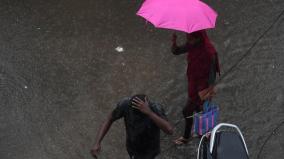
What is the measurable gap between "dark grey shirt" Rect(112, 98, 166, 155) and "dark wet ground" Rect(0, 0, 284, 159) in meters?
1.29

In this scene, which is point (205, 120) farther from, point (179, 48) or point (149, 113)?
point (149, 113)

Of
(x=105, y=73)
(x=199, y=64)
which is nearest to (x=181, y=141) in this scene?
(x=199, y=64)

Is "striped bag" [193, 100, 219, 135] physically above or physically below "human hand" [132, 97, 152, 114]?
below

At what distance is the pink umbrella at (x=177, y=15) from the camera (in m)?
4.76

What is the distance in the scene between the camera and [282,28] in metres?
7.43

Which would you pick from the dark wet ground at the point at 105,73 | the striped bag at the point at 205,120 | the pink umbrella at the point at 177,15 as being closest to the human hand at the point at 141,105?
the pink umbrella at the point at 177,15

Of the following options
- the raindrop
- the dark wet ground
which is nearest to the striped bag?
the dark wet ground

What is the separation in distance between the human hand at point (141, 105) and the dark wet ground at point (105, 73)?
183cm

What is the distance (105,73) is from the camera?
6.80 metres

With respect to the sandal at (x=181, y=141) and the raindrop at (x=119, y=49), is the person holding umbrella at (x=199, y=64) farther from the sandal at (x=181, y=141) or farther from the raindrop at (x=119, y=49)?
the raindrop at (x=119, y=49)

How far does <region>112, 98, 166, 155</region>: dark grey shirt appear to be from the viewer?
14.2 feet

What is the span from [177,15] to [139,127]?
3.66 ft

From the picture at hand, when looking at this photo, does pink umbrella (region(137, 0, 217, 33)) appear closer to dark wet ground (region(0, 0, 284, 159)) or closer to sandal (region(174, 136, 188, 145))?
sandal (region(174, 136, 188, 145))

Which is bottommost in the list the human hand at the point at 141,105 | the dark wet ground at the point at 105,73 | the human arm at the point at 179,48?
the dark wet ground at the point at 105,73
